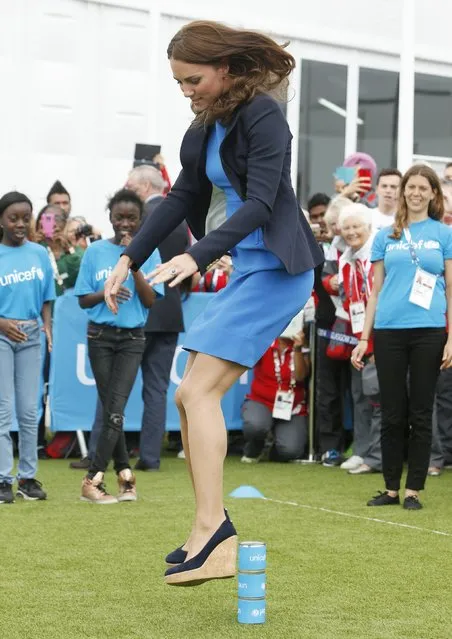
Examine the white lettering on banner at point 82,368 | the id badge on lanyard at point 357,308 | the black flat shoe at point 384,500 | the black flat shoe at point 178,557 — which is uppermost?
the id badge on lanyard at point 357,308

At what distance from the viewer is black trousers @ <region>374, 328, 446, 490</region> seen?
24.9ft

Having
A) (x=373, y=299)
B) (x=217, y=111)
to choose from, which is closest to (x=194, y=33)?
(x=217, y=111)

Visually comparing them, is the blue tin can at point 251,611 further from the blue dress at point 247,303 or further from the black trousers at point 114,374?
the black trousers at point 114,374

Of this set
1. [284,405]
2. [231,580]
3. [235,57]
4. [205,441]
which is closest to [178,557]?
[205,441]

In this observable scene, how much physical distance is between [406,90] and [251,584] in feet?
36.3

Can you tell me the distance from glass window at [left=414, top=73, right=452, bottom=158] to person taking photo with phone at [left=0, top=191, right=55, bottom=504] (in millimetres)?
9169

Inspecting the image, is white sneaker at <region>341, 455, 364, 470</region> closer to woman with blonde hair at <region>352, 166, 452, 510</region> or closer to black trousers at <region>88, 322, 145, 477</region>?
woman with blonde hair at <region>352, 166, 452, 510</region>

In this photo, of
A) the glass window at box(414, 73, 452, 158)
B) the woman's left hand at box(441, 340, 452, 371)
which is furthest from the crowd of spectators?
the glass window at box(414, 73, 452, 158)

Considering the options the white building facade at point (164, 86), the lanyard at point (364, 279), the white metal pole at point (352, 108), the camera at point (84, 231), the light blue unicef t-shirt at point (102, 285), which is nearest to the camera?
the light blue unicef t-shirt at point (102, 285)

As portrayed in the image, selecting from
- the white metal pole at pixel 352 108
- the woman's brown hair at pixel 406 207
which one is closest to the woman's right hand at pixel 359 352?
the woman's brown hair at pixel 406 207

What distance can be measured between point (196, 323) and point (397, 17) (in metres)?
12.5

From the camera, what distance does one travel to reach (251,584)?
14.6 feet

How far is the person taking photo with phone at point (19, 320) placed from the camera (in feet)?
25.2

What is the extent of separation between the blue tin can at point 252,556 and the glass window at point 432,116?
12.2 meters
